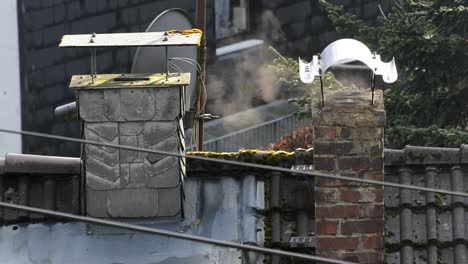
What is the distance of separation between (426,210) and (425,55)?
18.4 ft

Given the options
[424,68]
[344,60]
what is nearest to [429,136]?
[424,68]

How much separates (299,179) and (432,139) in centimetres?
517

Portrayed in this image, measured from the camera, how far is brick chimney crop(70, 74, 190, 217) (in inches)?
404

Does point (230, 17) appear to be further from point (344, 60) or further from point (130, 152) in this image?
point (344, 60)

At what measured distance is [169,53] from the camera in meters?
11.6

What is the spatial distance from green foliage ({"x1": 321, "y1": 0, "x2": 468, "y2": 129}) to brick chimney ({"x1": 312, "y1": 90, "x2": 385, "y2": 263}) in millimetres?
5925

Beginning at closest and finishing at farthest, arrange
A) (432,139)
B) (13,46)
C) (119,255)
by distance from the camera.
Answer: (119,255), (432,139), (13,46)

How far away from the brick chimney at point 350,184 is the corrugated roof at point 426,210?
566 millimetres

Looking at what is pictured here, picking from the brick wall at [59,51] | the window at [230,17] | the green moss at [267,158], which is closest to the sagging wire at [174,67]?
the green moss at [267,158]

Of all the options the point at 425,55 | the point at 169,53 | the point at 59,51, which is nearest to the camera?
the point at 169,53

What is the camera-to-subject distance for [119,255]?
1040 cm

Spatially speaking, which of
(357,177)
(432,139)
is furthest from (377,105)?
(432,139)

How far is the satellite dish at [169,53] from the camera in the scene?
11.3 m

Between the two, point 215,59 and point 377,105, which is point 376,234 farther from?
point 215,59
